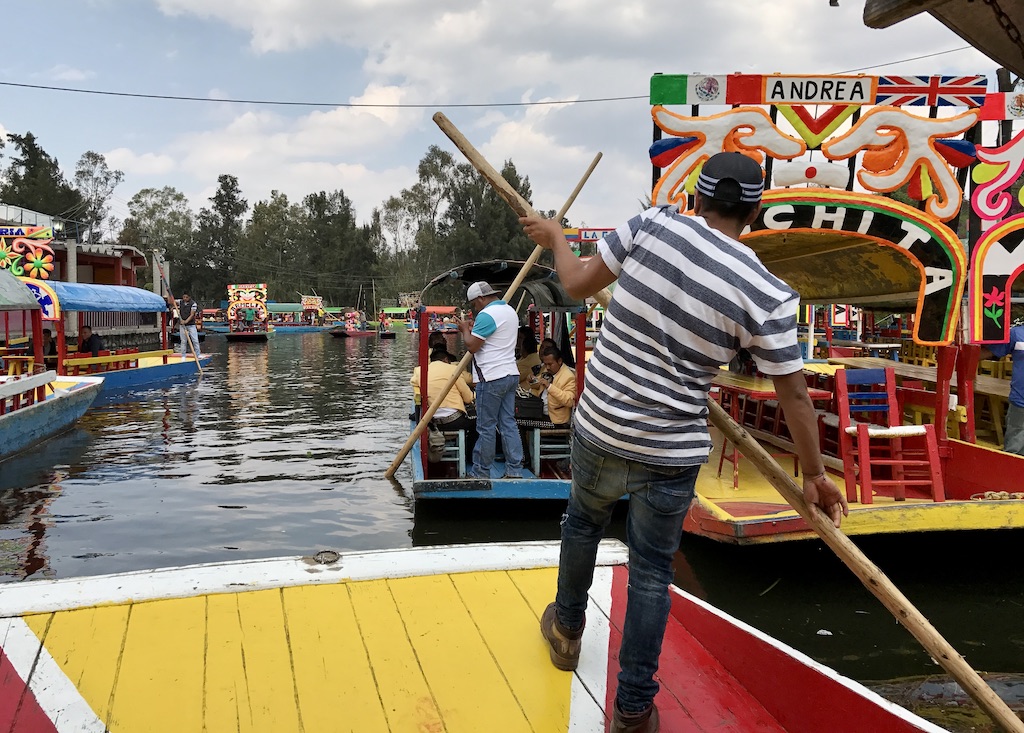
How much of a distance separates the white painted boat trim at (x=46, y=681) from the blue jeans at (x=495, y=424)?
13.8 ft

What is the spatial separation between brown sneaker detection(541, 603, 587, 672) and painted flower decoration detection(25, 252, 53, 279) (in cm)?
1584

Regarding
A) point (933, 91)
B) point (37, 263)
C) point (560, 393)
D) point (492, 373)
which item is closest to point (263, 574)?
point (492, 373)

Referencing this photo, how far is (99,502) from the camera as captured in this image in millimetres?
7883

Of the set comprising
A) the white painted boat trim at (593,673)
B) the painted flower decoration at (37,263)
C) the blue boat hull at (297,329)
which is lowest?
the white painted boat trim at (593,673)

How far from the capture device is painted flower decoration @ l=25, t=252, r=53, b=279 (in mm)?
14898

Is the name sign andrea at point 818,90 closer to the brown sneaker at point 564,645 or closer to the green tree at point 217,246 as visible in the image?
the brown sneaker at point 564,645

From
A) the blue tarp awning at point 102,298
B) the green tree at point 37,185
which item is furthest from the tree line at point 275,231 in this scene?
the blue tarp awning at point 102,298

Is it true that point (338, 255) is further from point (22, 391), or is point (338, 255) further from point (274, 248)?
point (22, 391)

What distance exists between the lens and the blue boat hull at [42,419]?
9430mm

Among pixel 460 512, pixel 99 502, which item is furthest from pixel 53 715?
pixel 99 502

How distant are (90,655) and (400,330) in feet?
184

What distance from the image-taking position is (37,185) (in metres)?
63.1

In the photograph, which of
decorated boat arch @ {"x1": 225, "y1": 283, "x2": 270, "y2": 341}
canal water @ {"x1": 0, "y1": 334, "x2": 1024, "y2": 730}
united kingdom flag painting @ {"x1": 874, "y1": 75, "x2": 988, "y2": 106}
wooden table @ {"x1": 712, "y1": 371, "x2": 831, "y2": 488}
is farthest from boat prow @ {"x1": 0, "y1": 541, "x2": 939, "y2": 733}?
decorated boat arch @ {"x1": 225, "y1": 283, "x2": 270, "y2": 341}

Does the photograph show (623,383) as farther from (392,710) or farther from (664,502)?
(392,710)
